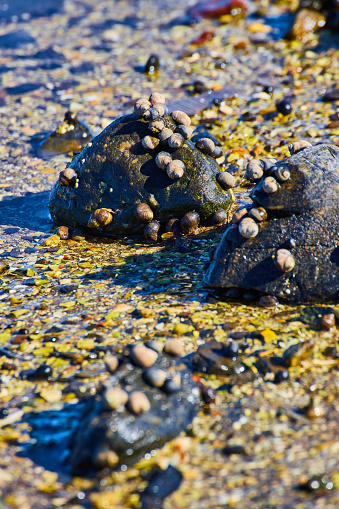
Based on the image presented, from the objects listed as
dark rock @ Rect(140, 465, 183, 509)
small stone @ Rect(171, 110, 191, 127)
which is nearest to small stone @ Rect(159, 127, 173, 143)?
small stone @ Rect(171, 110, 191, 127)

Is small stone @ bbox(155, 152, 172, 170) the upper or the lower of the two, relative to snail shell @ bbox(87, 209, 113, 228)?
upper

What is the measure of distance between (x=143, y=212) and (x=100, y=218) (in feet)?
1.71

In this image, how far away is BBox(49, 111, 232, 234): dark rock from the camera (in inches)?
217

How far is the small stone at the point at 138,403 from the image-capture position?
3098 mm

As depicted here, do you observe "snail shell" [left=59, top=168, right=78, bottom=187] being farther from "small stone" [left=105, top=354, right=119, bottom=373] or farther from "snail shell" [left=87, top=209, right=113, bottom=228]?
"small stone" [left=105, top=354, right=119, bottom=373]

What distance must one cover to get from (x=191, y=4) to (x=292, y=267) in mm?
11205

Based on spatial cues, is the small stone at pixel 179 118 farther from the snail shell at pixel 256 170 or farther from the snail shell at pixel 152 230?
the snail shell at pixel 256 170

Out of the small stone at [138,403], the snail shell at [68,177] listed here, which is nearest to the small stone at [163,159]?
the snail shell at [68,177]

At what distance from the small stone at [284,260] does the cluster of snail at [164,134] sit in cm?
159

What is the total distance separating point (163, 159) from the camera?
5355 millimetres

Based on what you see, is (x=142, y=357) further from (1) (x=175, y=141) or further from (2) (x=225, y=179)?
(2) (x=225, y=179)

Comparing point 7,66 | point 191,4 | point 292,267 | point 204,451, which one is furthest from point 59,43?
point 204,451

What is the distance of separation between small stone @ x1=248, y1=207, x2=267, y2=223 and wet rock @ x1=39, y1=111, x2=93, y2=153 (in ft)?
13.7

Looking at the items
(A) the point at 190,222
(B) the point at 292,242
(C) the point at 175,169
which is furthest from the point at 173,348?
(C) the point at 175,169
